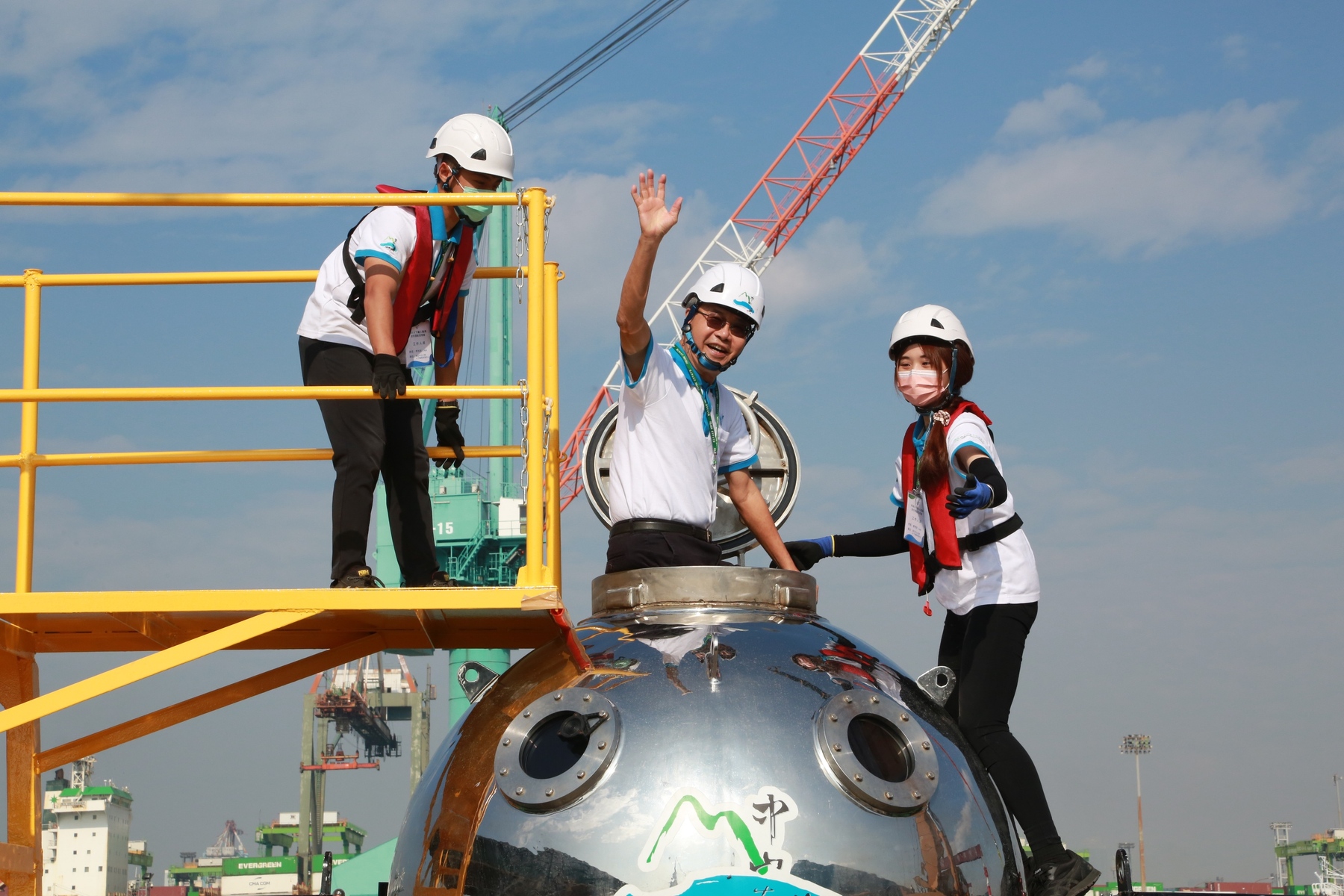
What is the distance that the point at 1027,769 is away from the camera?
217 inches

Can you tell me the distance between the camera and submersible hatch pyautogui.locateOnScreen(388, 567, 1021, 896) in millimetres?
4430

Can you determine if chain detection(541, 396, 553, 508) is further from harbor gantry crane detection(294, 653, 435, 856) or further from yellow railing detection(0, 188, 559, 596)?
harbor gantry crane detection(294, 653, 435, 856)

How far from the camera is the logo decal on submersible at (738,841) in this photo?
14.2 feet

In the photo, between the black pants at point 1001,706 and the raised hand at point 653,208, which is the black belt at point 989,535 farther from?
the raised hand at point 653,208

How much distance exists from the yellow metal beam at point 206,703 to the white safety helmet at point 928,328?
119 inches

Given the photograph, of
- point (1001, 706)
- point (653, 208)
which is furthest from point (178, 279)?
point (1001, 706)

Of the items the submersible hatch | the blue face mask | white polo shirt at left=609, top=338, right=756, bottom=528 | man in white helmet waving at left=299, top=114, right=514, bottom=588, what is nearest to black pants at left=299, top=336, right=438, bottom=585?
man in white helmet waving at left=299, top=114, right=514, bottom=588

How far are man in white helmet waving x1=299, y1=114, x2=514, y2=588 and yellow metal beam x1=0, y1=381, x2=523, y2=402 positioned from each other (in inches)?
5.6

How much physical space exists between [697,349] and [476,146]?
64.3 inches

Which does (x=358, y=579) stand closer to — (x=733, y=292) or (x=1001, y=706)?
(x=733, y=292)

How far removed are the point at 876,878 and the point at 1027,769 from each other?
1353 mm

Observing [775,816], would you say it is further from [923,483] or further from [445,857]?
[923,483]

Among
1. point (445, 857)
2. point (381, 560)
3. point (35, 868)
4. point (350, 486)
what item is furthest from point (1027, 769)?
point (381, 560)

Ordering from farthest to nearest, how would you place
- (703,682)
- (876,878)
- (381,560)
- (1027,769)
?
1. (381,560)
2. (1027,769)
3. (703,682)
4. (876,878)
